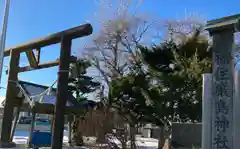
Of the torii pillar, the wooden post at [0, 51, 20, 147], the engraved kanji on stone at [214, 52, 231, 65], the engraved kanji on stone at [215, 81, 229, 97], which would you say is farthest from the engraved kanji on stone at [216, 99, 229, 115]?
the wooden post at [0, 51, 20, 147]

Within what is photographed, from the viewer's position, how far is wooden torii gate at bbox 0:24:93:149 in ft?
31.0

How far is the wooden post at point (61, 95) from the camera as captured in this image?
→ 30.5 feet

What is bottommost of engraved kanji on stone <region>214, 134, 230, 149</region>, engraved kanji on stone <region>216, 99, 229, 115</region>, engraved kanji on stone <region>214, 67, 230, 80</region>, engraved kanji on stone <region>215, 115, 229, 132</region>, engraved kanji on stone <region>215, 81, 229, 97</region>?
engraved kanji on stone <region>214, 134, 230, 149</region>

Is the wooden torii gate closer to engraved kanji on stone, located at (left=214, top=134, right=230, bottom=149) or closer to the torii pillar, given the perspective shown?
the torii pillar

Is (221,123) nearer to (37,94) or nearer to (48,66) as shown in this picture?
(48,66)

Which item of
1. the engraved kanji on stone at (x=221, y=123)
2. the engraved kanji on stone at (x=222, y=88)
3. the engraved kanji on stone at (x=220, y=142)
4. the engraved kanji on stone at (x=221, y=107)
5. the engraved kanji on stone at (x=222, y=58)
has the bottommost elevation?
the engraved kanji on stone at (x=220, y=142)

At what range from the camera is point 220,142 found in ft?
20.2

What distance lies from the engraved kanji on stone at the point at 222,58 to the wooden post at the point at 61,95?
15.9 feet

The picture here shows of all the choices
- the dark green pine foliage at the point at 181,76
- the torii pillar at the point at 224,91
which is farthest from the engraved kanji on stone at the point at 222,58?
the dark green pine foliage at the point at 181,76

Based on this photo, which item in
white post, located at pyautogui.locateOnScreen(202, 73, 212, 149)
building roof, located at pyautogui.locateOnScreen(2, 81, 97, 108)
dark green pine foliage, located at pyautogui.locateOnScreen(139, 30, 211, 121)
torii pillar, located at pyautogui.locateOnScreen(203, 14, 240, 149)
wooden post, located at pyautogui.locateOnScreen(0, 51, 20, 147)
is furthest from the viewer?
dark green pine foliage, located at pyautogui.locateOnScreen(139, 30, 211, 121)

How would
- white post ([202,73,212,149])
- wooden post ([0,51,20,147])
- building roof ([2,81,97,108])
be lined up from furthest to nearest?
Answer: building roof ([2,81,97,108])
wooden post ([0,51,20,147])
white post ([202,73,212,149])

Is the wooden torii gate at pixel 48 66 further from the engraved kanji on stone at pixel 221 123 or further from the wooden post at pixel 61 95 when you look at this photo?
the engraved kanji on stone at pixel 221 123

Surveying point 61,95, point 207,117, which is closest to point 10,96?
point 61,95

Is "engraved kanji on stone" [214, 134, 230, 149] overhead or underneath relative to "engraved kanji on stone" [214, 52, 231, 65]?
underneath
